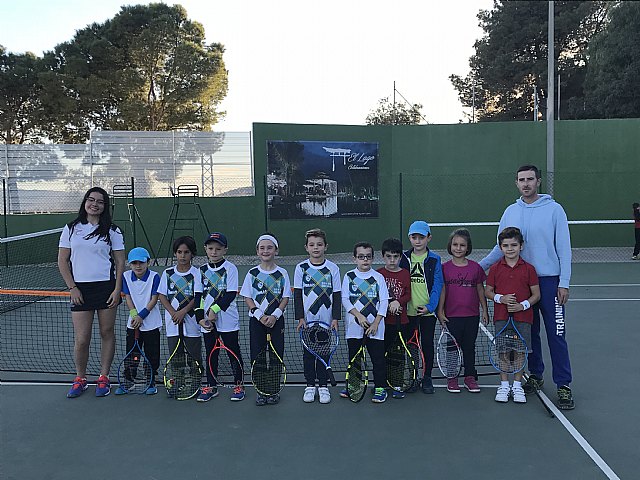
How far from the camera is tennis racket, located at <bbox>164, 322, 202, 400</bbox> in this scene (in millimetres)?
4699

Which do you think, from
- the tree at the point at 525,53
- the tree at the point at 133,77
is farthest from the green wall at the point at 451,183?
the tree at the point at 525,53

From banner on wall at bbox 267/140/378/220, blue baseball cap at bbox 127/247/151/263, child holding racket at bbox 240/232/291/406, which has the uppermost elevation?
banner on wall at bbox 267/140/378/220

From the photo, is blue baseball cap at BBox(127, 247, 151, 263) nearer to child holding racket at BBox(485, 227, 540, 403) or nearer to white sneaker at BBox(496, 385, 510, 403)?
child holding racket at BBox(485, 227, 540, 403)

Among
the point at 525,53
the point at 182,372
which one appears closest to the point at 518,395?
the point at 182,372

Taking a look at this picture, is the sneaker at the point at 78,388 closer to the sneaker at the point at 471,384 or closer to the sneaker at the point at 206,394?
the sneaker at the point at 206,394

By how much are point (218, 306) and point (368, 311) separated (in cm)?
116

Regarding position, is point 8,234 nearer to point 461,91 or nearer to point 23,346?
point 23,346

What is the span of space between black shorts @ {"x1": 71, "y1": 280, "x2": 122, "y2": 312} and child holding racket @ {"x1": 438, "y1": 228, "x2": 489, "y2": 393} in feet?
8.68

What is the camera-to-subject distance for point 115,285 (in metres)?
4.76

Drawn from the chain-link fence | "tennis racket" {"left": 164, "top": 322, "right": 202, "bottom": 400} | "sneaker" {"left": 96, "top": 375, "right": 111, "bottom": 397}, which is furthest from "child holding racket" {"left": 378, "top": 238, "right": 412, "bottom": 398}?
the chain-link fence

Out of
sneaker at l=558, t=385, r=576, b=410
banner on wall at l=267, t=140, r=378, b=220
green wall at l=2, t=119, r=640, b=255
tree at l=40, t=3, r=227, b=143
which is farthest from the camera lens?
tree at l=40, t=3, r=227, b=143

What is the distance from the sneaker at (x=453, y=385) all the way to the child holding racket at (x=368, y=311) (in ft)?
1.83

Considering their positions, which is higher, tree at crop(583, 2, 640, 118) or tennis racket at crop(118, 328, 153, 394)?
tree at crop(583, 2, 640, 118)

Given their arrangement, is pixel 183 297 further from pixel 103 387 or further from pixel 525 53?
pixel 525 53
